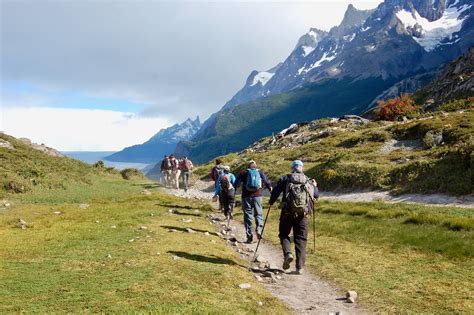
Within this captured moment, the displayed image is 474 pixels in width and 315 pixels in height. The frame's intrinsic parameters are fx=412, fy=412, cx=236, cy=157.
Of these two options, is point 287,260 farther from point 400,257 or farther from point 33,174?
point 33,174

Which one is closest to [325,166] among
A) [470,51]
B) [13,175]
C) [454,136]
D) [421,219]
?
[454,136]

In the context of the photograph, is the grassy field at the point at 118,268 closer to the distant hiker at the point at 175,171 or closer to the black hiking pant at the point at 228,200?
the black hiking pant at the point at 228,200

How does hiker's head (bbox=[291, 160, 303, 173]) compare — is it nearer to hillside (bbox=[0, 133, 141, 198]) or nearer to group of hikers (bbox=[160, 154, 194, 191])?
hillside (bbox=[0, 133, 141, 198])

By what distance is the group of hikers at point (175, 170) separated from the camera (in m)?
42.9

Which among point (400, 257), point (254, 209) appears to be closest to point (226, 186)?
point (254, 209)

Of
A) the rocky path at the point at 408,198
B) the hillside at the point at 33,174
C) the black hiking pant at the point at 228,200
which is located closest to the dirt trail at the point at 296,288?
the black hiking pant at the point at 228,200

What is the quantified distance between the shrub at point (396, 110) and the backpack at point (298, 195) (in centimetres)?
6836

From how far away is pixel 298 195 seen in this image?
42.6 feet

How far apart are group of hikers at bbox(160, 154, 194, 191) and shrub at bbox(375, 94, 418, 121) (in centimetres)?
4734

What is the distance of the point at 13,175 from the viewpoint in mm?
30406

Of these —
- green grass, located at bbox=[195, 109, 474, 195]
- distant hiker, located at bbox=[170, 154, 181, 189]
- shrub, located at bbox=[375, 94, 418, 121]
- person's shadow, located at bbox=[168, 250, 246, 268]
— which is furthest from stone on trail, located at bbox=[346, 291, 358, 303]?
shrub, located at bbox=[375, 94, 418, 121]

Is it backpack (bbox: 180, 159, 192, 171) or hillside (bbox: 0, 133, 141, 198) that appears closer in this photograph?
hillside (bbox: 0, 133, 141, 198)

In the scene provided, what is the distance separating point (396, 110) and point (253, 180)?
70171 mm

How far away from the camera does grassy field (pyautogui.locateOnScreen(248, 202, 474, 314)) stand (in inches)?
405
